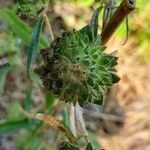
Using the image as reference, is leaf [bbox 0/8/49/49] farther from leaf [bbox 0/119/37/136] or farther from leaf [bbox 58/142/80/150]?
leaf [bbox 58/142/80/150]

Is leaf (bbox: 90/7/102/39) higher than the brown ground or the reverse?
the reverse

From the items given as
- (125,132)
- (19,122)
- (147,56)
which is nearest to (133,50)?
(147,56)

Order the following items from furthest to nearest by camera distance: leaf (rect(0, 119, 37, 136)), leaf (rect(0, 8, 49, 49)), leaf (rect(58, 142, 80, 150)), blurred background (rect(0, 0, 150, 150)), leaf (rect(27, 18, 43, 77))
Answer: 1. blurred background (rect(0, 0, 150, 150))
2. leaf (rect(0, 119, 37, 136))
3. leaf (rect(0, 8, 49, 49))
4. leaf (rect(27, 18, 43, 77))
5. leaf (rect(58, 142, 80, 150))

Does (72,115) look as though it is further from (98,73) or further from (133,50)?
(133,50)

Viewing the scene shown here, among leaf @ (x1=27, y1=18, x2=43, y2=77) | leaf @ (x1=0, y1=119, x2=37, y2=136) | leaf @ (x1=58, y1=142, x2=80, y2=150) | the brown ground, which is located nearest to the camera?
leaf @ (x1=58, y1=142, x2=80, y2=150)

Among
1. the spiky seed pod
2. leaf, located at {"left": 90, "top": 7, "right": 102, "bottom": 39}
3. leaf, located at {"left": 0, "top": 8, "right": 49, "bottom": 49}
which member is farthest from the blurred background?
the spiky seed pod
